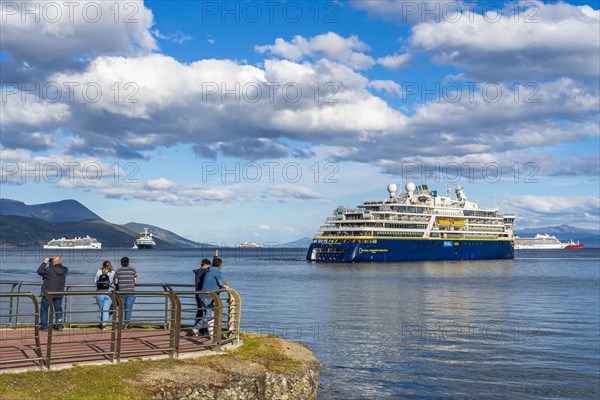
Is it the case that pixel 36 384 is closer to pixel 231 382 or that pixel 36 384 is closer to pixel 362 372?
pixel 231 382

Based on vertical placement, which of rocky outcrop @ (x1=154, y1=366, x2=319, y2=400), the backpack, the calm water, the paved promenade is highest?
the backpack

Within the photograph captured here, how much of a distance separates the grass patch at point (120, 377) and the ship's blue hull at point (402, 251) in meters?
105

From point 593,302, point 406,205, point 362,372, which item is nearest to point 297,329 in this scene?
point 362,372

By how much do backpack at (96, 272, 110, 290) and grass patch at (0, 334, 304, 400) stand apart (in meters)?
5.47

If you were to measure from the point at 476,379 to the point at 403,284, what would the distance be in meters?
47.8

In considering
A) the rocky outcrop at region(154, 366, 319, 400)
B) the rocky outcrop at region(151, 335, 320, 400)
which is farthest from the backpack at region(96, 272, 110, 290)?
the rocky outcrop at region(154, 366, 319, 400)

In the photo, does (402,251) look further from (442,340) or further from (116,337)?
(116,337)

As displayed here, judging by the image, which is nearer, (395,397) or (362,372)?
(395,397)

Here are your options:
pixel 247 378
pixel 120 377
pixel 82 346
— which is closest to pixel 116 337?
pixel 82 346

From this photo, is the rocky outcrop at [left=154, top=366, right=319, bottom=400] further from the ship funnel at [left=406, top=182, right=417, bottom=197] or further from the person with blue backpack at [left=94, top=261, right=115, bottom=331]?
the ship funnel at [left=406, top=182, right=417, bottom=197]

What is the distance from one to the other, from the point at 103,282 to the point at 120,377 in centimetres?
684

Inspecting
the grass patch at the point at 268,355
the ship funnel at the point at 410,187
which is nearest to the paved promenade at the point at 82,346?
the grass patch at the point at 268,355

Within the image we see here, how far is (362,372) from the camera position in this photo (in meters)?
21.8

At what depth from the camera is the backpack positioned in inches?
666
